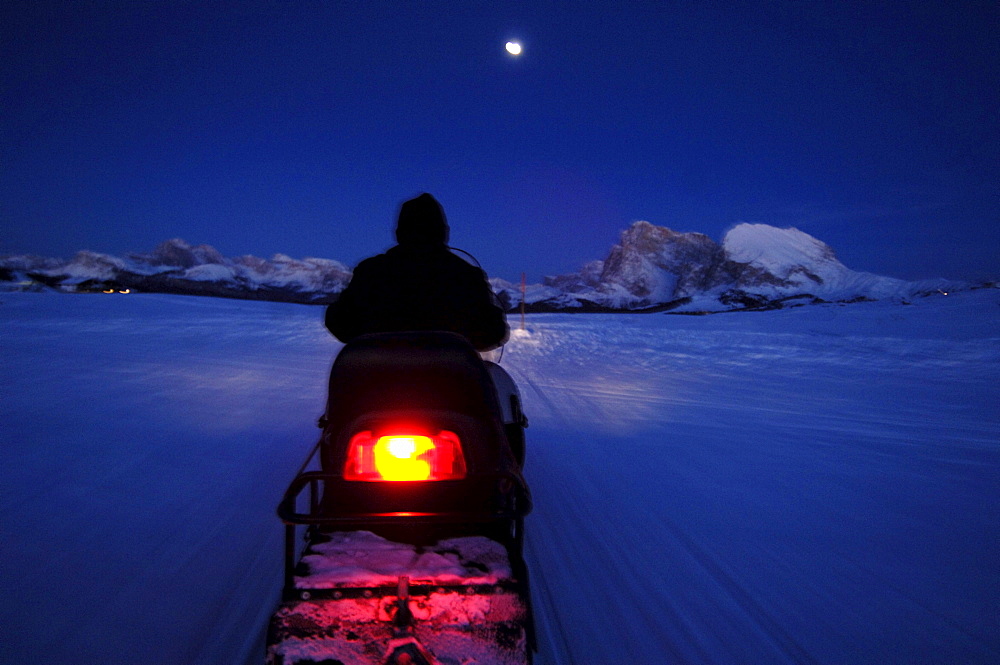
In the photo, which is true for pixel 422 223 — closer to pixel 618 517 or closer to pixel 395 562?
pixel 395 562

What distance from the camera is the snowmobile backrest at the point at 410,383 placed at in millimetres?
1941

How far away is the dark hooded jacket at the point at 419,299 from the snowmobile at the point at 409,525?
1.83 feet

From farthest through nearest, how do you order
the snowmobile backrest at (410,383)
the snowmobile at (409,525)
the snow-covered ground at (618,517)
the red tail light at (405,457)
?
the snow-covered ground at (618,517), the snowmobile backrest at (410,383), the red tail light at (405,457), the snowmobile at (409,525)

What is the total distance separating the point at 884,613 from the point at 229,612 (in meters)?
3.17

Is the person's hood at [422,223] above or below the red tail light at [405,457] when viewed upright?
above

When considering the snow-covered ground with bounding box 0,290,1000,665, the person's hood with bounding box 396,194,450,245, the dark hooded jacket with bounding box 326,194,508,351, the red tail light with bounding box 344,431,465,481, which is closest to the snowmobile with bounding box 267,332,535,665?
the red tail light with bounding box 344,431,465,481

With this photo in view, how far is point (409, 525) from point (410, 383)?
54cm

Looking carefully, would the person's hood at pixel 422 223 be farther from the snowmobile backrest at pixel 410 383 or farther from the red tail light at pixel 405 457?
the red tail light at pixel 405 457

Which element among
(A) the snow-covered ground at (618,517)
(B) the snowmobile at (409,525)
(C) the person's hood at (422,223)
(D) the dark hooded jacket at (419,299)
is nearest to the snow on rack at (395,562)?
(B) the snowmobile at (409,525)

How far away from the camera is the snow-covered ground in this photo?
2.16 metres

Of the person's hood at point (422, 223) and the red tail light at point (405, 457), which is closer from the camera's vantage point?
the red tail light at point (405, 457)

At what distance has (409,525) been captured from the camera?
1805 mm

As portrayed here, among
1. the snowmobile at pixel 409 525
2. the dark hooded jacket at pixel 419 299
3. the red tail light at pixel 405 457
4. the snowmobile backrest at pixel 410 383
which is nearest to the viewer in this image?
the snowmobile at pixel 409 525

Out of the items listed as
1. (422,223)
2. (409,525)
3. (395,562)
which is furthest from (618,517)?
(422,223)
